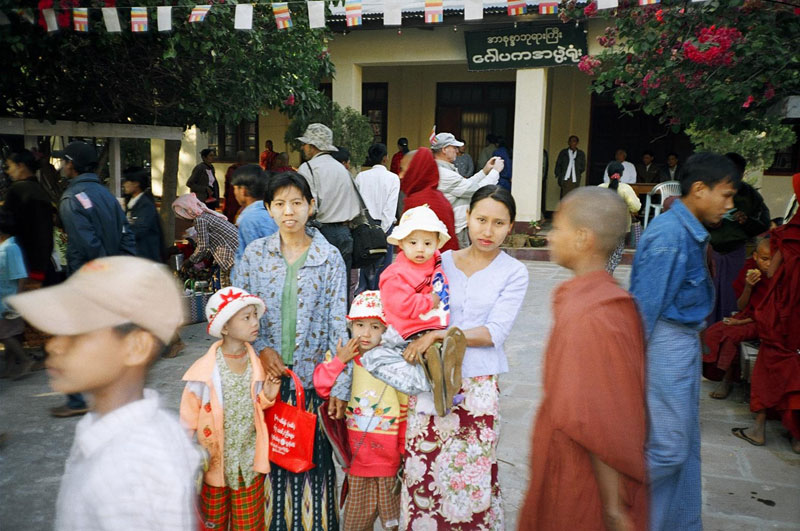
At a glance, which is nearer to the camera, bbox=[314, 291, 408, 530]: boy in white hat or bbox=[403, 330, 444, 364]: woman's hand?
bbox=[403, 330, 444, 364]: woman's hand

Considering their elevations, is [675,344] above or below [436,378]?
above

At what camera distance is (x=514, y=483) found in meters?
3.84

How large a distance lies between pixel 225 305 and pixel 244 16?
4338 millimetres

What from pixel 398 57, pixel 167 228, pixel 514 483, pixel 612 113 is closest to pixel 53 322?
pixel 514 483

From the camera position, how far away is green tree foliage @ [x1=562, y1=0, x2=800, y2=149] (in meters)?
4.75

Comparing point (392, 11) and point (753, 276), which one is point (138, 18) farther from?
point (753, 276)

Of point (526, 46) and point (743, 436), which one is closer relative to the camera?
point (743, 436)

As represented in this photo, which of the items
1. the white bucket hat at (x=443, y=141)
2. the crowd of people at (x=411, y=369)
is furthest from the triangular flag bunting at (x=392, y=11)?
the crowd of people at (x=411, y=369)

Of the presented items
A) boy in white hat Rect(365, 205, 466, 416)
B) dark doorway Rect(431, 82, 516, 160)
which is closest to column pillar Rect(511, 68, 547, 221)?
dark doorway Rect(431, 82, 516, 160)

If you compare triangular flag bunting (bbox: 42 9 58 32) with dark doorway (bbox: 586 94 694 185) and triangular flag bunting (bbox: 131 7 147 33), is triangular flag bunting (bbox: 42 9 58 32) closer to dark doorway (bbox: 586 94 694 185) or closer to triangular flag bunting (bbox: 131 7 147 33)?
triangular flag bunting (bbox: 131 7 147 33)

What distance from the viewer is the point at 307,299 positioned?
297 cm

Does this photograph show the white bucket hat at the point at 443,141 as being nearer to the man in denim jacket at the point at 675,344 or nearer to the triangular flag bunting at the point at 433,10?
the triangular flag bunting at the point at 433,10

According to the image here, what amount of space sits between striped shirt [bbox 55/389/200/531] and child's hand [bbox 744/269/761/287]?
15.4ft

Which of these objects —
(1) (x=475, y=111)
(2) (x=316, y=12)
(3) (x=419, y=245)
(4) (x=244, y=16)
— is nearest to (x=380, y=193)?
(2) (x=316, y=12)
